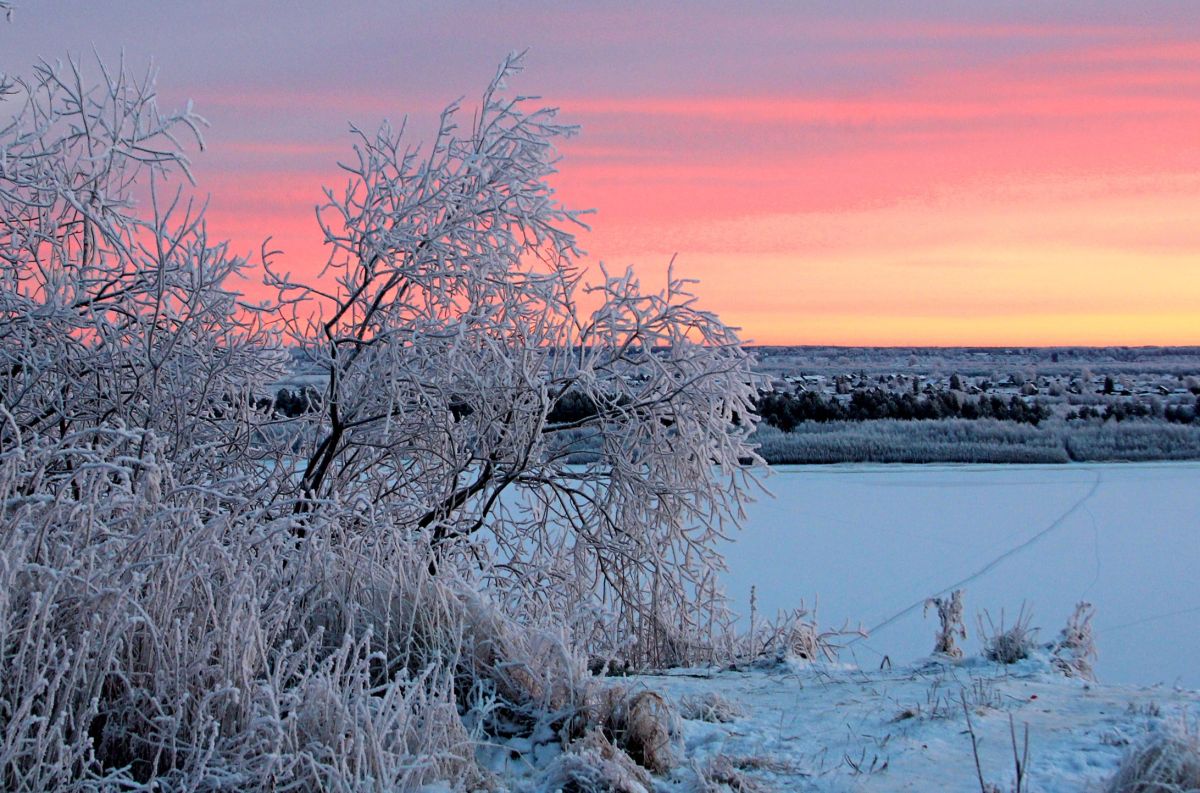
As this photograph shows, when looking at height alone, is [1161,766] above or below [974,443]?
above

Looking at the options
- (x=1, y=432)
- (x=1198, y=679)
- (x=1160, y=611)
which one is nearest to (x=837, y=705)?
(x=1, y=432)

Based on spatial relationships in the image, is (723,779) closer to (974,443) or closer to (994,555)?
(994,555)

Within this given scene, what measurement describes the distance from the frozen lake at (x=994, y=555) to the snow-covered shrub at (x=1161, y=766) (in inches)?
119

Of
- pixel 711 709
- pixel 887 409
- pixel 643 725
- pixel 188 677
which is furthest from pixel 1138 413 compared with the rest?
pixel 188 677

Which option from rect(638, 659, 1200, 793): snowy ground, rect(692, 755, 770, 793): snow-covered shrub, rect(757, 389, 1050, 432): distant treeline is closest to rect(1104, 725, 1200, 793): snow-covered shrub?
rect(638, 659, 1200, 793): snowy ground

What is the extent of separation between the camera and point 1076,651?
4504mm

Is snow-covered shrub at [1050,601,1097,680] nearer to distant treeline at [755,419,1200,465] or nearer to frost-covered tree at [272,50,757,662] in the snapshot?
frost-covered tree at [272,50,757,662]

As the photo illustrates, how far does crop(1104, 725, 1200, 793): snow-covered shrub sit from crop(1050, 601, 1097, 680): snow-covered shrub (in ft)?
5.56

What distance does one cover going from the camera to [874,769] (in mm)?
2996

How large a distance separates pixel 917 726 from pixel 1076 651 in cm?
153

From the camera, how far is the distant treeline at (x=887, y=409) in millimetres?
26344

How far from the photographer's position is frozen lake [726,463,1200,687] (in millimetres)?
7855

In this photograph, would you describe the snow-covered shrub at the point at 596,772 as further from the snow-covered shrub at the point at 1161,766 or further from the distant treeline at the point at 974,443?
the distant treeline at the point at 974,443

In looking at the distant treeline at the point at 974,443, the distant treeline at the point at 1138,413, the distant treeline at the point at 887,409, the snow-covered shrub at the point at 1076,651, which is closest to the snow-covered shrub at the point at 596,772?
the snow-covered shrub at the point at 1076,651
